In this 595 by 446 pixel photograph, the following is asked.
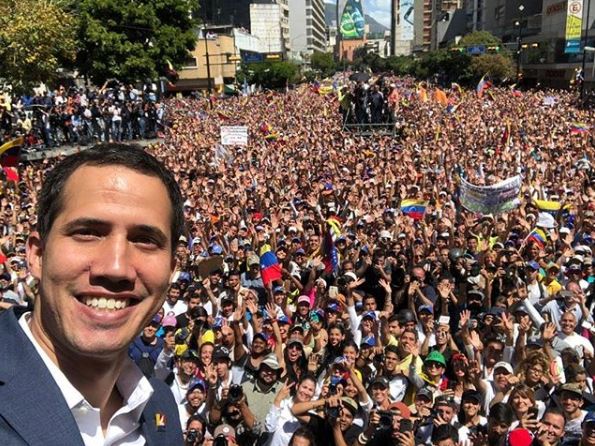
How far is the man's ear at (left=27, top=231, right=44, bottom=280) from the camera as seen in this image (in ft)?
4.16

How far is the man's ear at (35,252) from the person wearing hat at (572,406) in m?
3.84

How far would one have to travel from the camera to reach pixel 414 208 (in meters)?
9.88

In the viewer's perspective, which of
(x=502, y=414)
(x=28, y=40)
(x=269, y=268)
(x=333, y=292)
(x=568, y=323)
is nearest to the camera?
(x=502, y=414)

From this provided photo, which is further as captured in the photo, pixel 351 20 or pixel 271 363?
pixel 351 20

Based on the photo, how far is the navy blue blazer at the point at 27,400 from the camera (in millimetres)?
1113

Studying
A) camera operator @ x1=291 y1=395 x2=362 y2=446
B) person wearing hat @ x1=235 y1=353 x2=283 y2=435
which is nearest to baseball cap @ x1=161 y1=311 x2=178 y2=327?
person wearing hat @ x1=235 y1=353 x2=283 y2=435

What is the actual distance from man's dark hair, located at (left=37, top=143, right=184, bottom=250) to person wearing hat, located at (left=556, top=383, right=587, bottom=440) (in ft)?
11.9

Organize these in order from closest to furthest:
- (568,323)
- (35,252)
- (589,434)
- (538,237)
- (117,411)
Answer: (35,252) < (117,411) < (589,434) < (568,323) < (538,237)

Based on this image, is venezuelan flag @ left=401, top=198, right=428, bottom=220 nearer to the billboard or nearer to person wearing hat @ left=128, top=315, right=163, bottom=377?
person wearing hat @ left=128, top=315, right=163, bottom=377

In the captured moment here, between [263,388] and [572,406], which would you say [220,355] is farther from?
[572,406]

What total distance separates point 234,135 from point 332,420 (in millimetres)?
12636

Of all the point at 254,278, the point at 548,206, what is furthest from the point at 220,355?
the point at 548,206

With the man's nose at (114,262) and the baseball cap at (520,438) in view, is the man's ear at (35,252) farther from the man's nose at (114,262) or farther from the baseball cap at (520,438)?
the baseball cap at (520,438)

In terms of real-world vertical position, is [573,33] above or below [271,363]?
above
